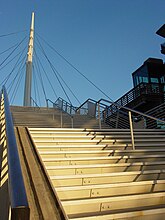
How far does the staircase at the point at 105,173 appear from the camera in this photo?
2.25 m

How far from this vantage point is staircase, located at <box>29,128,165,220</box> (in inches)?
88.7

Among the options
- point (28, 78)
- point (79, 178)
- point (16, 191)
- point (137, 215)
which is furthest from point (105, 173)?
point (28, 78)

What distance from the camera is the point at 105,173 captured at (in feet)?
9.93

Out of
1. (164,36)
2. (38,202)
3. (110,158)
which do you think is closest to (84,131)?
(110,158)

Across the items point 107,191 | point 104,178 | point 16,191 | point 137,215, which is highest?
point 16,191

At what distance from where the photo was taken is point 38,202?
1828 mm

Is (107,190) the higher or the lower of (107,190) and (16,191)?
the lower

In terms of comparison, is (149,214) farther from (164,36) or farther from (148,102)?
(164,36)

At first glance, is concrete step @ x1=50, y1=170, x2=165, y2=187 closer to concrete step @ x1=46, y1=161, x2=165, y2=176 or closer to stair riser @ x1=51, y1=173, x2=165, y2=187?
stair riser @ x1=51, y1=173, x2=165, y2=187

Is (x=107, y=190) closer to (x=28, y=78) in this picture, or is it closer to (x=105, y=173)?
(x=105, y=173)

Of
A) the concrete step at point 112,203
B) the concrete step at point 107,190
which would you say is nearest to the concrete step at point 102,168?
the concrete step at point 107,190

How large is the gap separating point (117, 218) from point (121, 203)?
1.09 ft

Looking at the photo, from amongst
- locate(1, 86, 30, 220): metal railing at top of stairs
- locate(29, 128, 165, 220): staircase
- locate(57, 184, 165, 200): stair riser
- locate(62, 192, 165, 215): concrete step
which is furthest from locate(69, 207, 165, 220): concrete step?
locate(1, 86, 30, 220): metal railing at top of stairs

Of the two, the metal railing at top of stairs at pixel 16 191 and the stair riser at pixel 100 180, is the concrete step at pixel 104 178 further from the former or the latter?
the metal railing at top of stairs at pixel 16 191
